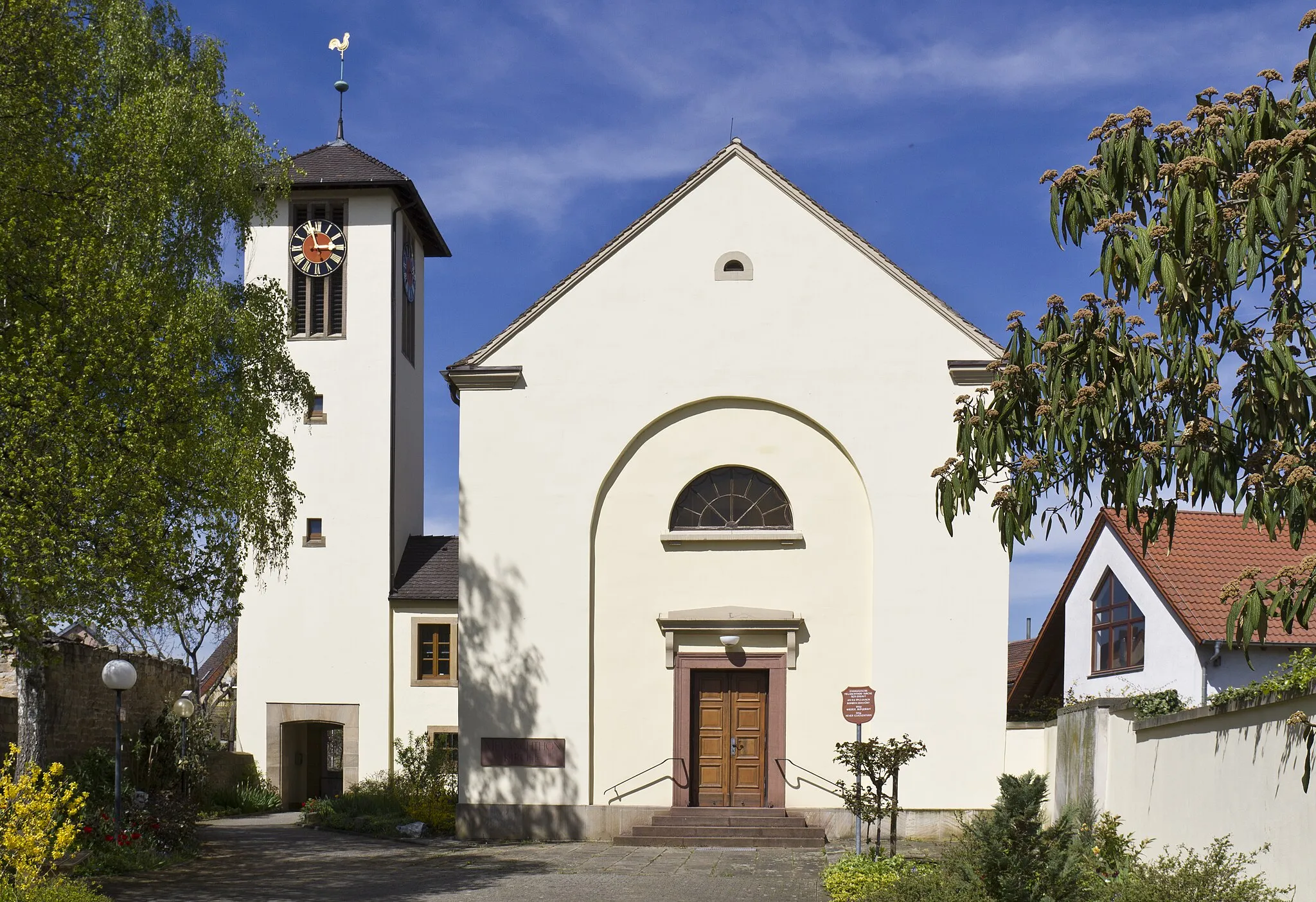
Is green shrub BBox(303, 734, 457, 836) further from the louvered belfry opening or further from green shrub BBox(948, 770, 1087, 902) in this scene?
green shrub BBox(948, 770, 1087, 902)

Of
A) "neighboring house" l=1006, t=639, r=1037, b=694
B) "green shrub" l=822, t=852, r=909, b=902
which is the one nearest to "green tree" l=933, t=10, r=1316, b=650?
"green shrub" l=822, t=852, r=909, b=902

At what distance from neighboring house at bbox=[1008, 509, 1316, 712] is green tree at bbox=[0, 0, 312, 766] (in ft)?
48.6

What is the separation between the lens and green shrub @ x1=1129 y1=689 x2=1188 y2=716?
48.3ft

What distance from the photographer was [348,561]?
29141mm

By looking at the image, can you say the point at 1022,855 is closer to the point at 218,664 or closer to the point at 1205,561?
the point at 1205,561

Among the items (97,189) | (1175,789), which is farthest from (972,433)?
(97,189)

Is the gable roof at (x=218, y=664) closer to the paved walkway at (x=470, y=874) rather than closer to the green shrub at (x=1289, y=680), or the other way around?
the paved walkway at (x=470, y=874)

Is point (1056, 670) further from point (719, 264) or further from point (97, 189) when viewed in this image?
point (97, 189)

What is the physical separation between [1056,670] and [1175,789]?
2122 cm

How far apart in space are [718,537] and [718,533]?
0.19 ft

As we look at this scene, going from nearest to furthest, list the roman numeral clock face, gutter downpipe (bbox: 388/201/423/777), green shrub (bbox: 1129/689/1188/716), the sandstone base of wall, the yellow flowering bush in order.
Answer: the yellow flowering bush
green shrub (bbox: 1129/689/1188/716)
the sandstone base of wall
gutter downpipe (bbox: 388/201/423/777)
the roman numeral clock face

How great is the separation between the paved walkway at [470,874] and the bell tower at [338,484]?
26.7 feet

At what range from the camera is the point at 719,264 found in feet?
66.8

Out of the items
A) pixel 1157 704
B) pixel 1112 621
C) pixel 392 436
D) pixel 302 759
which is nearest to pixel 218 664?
pixel 302 759
